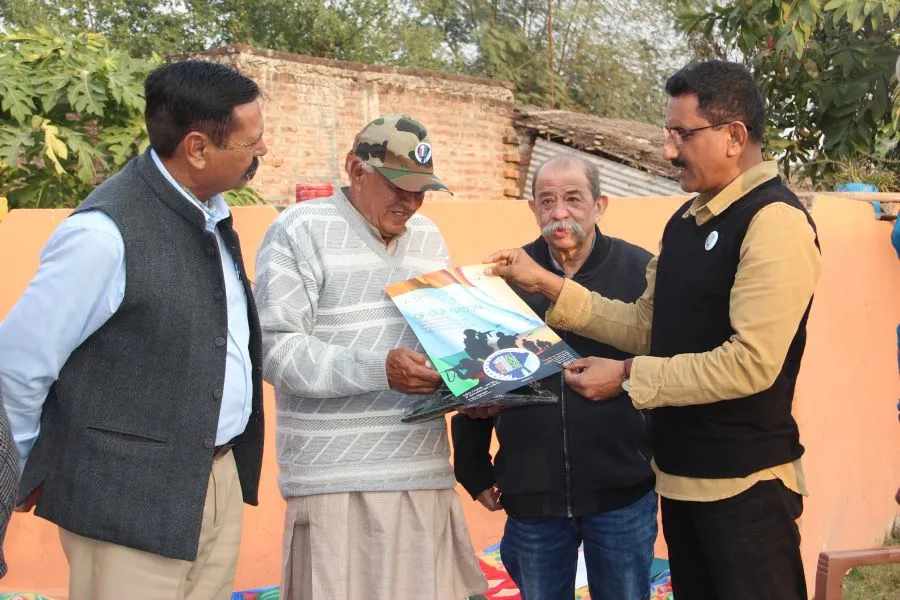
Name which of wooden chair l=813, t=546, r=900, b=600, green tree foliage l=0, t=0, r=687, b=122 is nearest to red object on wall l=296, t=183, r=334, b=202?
wooden chair l=813, t=546, r=900, b=600

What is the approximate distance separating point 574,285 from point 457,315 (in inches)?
19.6

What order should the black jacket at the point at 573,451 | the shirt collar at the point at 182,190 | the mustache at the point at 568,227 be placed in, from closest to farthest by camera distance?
the shirt collar at the point at 182,190 → the black jacket at the point at 573,451 → the mustache at the point at 568,227

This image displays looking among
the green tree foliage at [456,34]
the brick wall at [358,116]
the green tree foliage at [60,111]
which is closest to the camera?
the green tree foliage at [60,111]

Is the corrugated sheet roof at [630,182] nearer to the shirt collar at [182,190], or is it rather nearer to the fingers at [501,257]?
the fingers at [501,257]

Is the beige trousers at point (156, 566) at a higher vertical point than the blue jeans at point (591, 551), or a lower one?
higher

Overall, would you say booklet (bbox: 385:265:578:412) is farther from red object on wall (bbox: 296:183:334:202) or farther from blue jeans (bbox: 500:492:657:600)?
red object on wall (bbox: 296:183:334:202)

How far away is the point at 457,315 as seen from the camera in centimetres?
280

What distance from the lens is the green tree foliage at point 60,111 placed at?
21.8 ft

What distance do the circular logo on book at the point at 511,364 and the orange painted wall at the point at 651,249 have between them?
2409 mm

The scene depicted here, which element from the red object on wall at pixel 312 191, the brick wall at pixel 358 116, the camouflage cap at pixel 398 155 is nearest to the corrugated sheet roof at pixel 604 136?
the brick wall at pixel 358 116

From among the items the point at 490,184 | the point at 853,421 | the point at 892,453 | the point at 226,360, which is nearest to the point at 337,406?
the point at 226,360

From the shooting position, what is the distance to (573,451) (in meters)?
3.15

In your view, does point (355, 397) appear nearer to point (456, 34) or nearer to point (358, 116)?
point (358, 116)

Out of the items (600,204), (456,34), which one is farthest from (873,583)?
(456,34)
